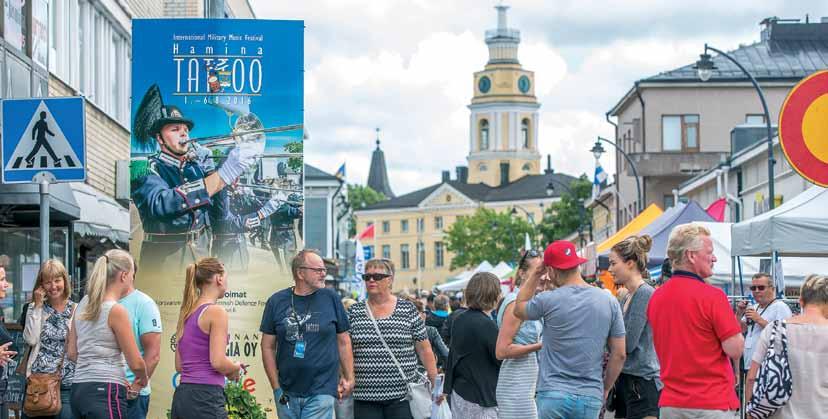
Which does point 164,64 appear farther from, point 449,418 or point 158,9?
point 158,9

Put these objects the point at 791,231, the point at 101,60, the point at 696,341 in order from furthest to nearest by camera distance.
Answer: the point at 101,60 < the point at 791,231 < the point at 696,341

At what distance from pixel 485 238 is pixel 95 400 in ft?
451

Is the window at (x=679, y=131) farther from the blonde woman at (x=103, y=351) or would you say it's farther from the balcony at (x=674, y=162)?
the blonde woman at (x=103, y=351)

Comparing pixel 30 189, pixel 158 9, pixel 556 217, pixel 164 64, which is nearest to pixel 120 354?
pixel 164 64

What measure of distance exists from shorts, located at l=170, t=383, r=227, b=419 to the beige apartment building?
194 ft

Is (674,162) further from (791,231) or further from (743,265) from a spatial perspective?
(791,231)

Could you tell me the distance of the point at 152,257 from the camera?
1312 centimetres

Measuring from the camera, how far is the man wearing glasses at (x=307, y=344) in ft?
35.6

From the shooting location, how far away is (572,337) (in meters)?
9.44

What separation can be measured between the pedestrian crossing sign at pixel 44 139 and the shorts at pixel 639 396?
4261 millimetres

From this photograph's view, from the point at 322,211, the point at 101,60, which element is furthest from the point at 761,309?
the point at 322,211

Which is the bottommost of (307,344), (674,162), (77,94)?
(307,344)

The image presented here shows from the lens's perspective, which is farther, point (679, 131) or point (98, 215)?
point (679, 131)

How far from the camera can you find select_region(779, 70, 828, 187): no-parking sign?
1267 cm
